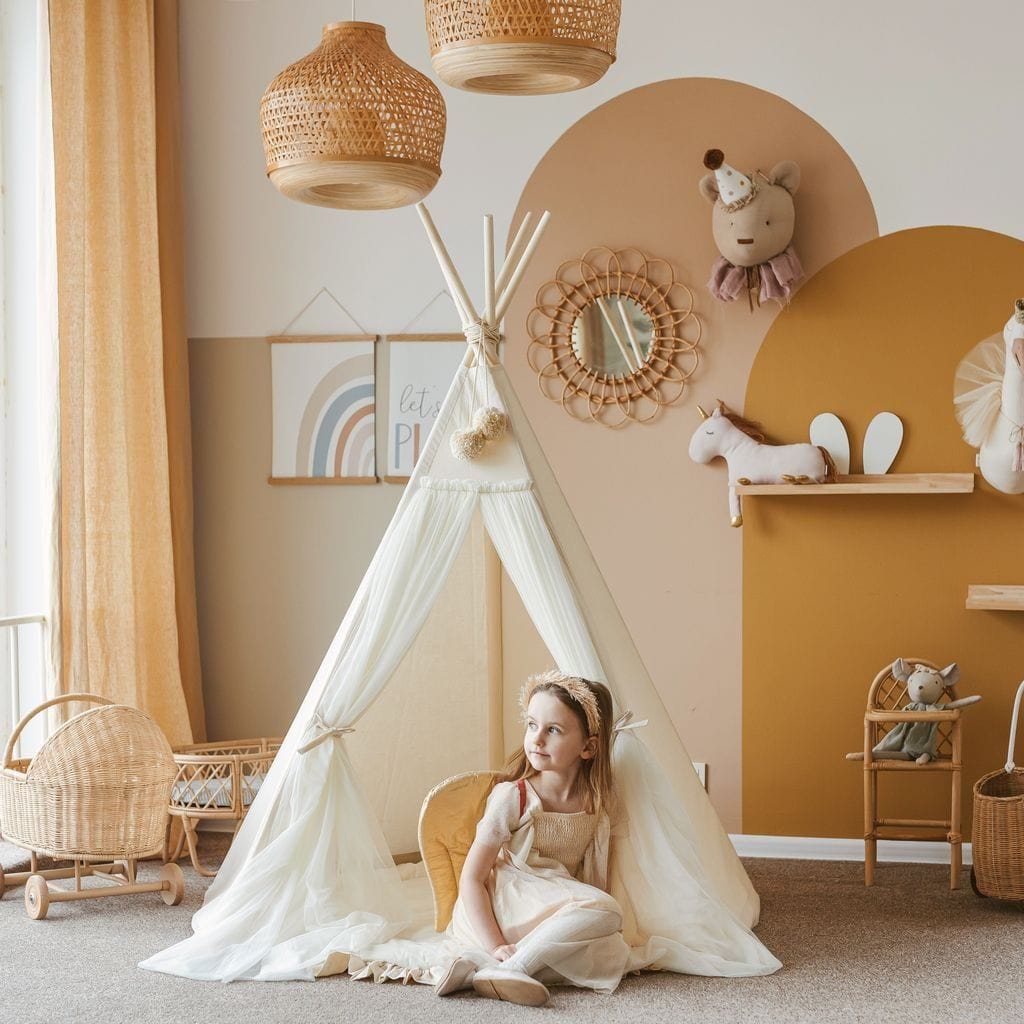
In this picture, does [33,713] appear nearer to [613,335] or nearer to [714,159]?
[613,335]

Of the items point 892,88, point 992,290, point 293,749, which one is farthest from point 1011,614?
point 293,749

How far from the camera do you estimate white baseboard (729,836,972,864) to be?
14.6 ft

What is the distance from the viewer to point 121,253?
4.55 meters

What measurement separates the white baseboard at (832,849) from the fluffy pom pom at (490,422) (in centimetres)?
172

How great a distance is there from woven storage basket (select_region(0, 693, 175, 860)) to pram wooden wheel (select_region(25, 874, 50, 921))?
0.32ft

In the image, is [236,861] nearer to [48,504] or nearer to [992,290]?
[48,504]

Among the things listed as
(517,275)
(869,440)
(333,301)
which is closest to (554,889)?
(517,275)

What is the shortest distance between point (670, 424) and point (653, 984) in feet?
6.55

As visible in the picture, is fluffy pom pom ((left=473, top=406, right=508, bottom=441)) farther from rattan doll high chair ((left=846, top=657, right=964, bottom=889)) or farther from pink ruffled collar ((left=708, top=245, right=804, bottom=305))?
rattan doll high chair ((left=846, top=657, right=964, bottom=889))

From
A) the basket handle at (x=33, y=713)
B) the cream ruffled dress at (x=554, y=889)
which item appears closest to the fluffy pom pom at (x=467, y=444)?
the cream ruffled dress at (x=554, y=889)

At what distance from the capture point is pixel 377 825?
146 inches

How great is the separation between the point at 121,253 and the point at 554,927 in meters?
2.69

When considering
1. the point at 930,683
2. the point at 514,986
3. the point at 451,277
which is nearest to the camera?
the point at 514,986

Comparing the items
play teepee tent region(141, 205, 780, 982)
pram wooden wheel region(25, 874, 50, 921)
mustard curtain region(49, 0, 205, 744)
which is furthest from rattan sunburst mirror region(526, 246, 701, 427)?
pram wooden wheel region(25, 874, 50, 921)
